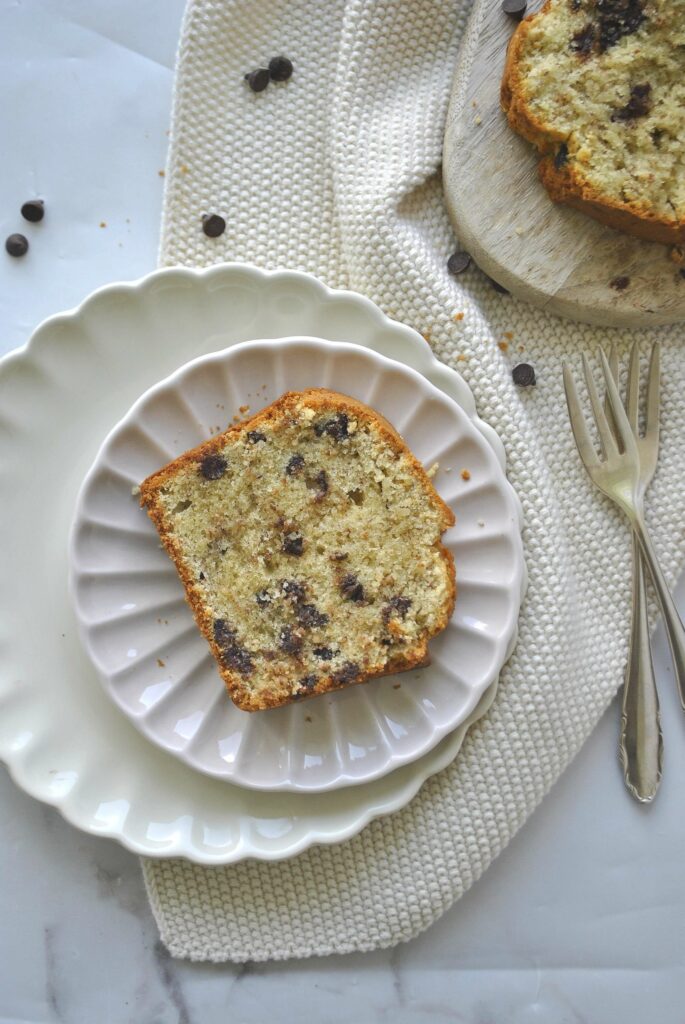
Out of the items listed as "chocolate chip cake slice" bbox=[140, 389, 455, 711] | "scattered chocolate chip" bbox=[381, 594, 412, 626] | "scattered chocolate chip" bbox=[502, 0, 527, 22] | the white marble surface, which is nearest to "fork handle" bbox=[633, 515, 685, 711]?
the white marble surface

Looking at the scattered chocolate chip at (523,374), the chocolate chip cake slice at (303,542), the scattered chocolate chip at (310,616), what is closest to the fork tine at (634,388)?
the scattered chocolate chip at (523,374)

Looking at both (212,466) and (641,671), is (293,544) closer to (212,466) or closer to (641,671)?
(212,466)

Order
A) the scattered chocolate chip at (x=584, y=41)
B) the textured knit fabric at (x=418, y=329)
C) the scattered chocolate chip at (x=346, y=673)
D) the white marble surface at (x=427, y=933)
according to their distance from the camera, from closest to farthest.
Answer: the scattered chocolate chip at (x=346, y=673) → the scattered chocolate chip at (x=584, y=41) → the textured knit fabric at (x=418, y=329) → the white marble surface at (x=427, y=933)

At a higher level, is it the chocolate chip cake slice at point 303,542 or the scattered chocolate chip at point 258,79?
the scattered chocolate chip at point 258,79

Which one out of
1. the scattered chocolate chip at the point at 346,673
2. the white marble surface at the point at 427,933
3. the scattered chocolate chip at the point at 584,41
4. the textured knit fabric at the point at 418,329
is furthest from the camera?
the white marble surface at the point at 427,933

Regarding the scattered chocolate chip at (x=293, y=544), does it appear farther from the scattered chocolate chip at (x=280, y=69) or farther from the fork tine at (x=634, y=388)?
the scattered chocolate chip at (x=280, y=69)

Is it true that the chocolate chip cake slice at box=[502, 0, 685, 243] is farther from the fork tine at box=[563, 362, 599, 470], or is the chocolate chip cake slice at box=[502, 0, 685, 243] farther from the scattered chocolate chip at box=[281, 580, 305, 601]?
the scattered chocolate chip at box=[281, 580, 305, 601]

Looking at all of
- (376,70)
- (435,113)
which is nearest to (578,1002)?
(435,113)
